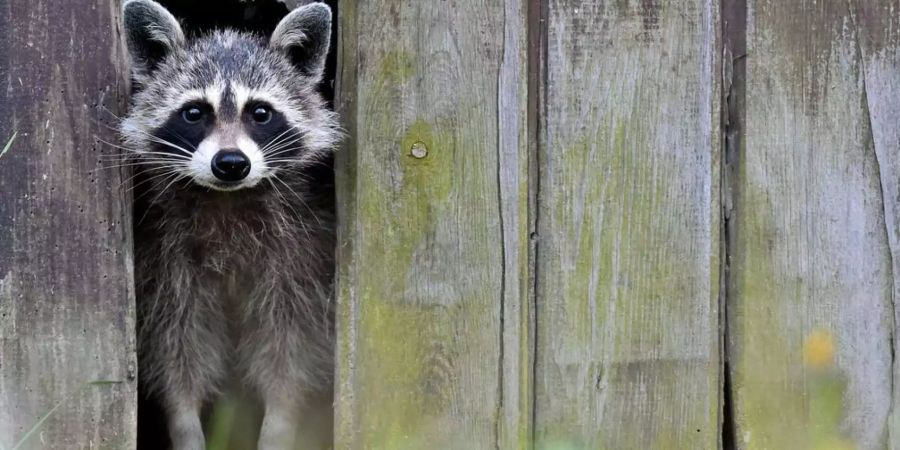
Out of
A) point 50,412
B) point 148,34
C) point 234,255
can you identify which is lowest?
point 50,412

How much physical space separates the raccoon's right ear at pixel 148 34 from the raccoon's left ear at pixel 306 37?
0.34 meters

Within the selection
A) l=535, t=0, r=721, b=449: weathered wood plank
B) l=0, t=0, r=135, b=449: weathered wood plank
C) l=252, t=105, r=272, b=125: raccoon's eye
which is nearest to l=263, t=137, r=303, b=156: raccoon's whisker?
l=252, t=105, r=272, b=125: raccoon's eye

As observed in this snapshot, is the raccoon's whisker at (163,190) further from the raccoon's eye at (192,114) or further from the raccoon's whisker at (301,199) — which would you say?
the raccoon's whisker at (301,199)

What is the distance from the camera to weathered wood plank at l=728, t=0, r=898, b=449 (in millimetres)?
3059

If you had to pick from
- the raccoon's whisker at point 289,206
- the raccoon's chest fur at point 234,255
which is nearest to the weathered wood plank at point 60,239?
the raccoon's chest fur at point 234,255

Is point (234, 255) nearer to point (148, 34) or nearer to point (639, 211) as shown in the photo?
point (148, 34)

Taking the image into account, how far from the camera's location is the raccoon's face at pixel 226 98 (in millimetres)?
3279

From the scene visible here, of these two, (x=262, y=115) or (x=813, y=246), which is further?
(x=262, y=115)

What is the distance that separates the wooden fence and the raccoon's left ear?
0.36 m

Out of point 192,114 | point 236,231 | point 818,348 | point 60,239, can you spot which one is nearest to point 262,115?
point 192,114

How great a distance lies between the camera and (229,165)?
3115 millimetres

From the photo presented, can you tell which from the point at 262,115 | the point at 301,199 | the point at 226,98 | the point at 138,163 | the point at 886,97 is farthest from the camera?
the point at 301,199

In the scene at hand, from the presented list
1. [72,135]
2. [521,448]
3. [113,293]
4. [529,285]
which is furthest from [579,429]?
[72,135]

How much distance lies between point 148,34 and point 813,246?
222 centimetres
